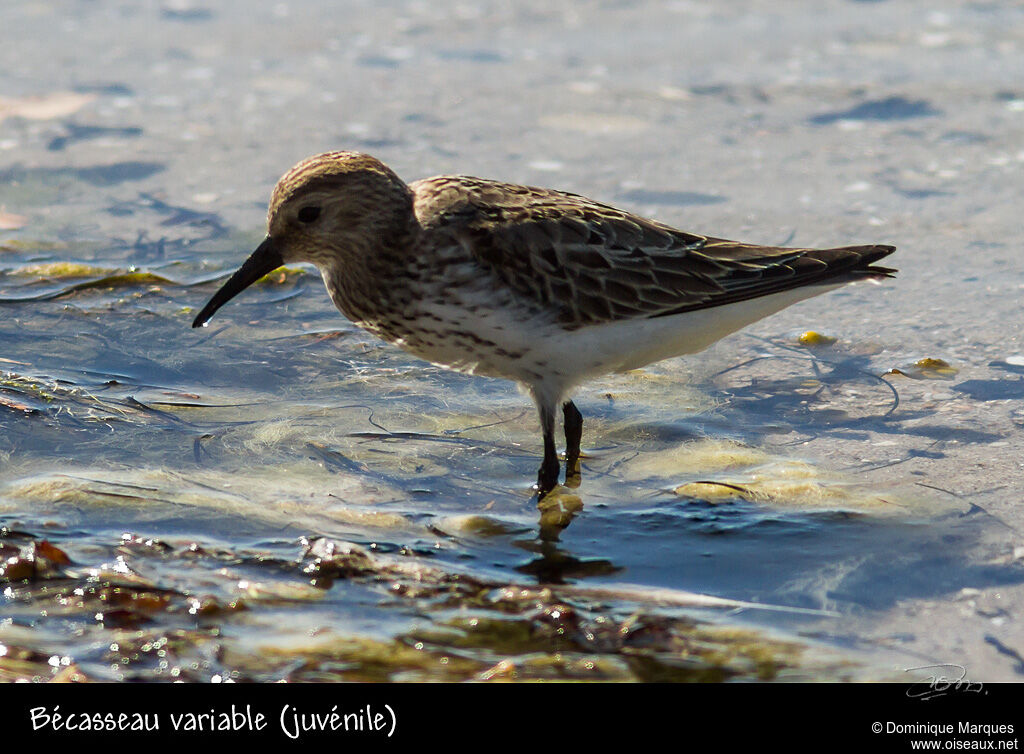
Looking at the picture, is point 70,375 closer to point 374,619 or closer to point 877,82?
point 374,619

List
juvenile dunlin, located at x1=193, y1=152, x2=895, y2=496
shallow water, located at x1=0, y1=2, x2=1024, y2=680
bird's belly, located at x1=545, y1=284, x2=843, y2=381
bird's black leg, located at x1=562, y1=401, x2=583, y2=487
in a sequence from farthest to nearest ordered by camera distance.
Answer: bird's black leg, located at x1=562, y1=401, x2=583, y2=487
bird's belly, located at x1=545, y1=284, x2=843, y2=381
juvenile dunlin, located at x1=193, y1=152, x2=895, y2=496
shallow water, located at x1=0, y1=2, x2=1024, y2=680

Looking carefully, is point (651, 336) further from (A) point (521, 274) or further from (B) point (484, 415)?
(B) point (484, 415)

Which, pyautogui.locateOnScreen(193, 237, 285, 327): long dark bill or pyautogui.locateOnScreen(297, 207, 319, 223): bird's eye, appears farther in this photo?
pyautogui.locateOnScreen(193, 237, 285, 327): long dark bill

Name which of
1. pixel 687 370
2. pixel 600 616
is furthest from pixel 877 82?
pixel 600 616

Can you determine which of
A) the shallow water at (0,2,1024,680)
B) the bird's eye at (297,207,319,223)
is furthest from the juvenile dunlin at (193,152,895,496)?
the shallow water at (0,2,1024,680)

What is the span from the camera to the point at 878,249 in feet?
19.6

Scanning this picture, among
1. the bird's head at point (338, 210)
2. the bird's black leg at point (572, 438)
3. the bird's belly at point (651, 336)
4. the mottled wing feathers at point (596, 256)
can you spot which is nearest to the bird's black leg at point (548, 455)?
the bird's black leg at point (572, 438)

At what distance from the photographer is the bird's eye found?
5.52 meters

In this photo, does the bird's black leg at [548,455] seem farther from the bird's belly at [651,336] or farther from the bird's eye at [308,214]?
the bird's eye at [308,214]

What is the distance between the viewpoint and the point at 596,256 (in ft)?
18.8

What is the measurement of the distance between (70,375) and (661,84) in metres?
6.04

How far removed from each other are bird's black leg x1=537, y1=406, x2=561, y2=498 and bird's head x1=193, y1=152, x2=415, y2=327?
1020mm

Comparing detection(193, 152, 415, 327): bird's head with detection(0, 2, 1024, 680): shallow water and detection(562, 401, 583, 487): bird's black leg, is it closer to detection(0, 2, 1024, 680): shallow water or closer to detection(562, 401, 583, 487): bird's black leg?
detection(0, 2, 1024, 680): shallow water

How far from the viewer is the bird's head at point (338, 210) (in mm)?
5484
